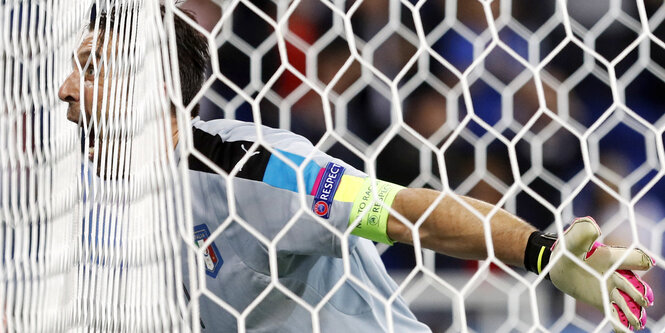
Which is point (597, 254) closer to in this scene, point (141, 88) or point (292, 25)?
point (141, 88)

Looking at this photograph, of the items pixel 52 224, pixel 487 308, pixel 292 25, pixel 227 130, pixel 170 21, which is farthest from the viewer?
pixel 487 308

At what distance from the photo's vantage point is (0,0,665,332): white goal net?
2.34 ft

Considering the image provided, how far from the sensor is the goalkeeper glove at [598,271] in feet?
2.35

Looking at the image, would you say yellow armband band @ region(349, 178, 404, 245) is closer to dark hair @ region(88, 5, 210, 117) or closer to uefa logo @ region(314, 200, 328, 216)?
uefa logo @ region(314, 200, 328, 216)

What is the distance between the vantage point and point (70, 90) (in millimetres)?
852

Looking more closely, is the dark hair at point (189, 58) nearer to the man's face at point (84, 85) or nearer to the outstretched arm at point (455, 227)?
the man's face at point (84, 85)

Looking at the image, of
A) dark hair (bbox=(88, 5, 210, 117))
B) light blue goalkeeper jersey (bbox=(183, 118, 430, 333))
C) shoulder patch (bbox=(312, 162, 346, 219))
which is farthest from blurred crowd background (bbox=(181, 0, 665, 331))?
Answer: shoulder patch (bbox=(312, 162, 346, 219))

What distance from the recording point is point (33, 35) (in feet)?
2.92

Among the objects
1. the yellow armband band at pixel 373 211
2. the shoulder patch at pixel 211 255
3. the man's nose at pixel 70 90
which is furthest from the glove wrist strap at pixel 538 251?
the man's nose at pixel 70 90

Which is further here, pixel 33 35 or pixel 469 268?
pixel 469 268

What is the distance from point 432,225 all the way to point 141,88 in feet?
1.08

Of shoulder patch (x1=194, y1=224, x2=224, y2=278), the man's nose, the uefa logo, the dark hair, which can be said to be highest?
the dark hair

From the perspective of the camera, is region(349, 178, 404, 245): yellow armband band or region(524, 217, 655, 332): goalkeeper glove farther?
region(349, 178, 404, 245): yellow armband band

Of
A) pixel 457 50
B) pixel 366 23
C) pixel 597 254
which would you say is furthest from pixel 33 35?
pixel 457 50
